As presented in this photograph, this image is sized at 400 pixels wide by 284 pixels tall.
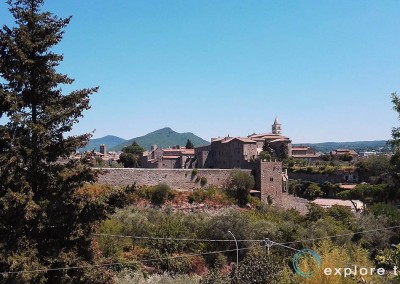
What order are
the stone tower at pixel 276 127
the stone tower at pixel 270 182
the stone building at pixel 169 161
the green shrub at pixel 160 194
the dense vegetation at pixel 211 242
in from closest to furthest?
the dense vegetation at pixel 211 242 < the green shrub at pixel 160 194 < the stone tower at pixel 270 182 < the stone building at pixel 169 161 < the stone tower at pixel 276 127

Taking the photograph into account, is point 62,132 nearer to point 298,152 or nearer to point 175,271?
point 175,271

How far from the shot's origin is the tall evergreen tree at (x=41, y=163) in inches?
416

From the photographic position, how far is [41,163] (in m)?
11.5

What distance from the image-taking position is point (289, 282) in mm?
13320

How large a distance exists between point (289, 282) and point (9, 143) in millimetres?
8800

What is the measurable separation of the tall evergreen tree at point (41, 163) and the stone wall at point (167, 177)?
24284 millimetres

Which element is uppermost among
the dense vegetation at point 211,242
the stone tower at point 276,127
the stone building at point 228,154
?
the stone tower at point 276,127

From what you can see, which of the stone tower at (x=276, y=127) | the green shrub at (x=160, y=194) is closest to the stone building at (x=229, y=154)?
the green shrub at (x=160, y=194)

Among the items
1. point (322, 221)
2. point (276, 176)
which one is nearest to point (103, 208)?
point (322, 221)

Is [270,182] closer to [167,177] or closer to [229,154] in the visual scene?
[167,177]

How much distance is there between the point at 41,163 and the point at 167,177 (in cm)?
2772

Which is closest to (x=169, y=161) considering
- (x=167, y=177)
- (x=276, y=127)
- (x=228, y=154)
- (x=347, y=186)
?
(x=228, y=154)

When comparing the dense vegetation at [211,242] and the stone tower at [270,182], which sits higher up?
the stone tower at [270,182]

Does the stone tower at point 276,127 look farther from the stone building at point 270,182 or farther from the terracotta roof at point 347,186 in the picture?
the stone building at point 270,182
